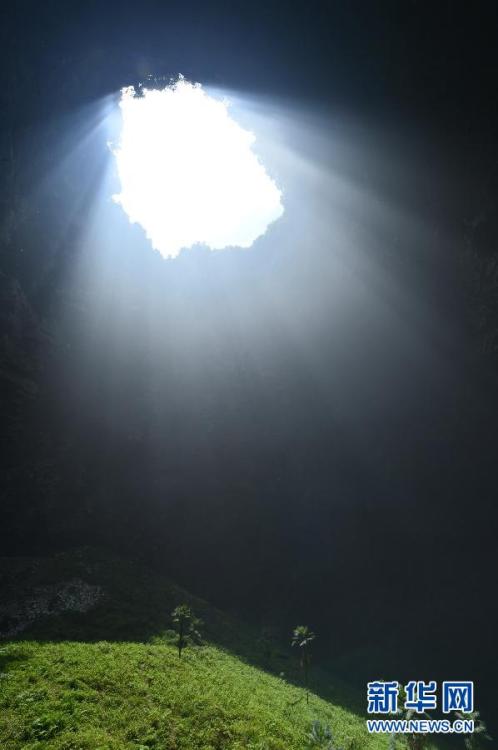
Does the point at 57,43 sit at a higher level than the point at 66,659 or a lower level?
higher

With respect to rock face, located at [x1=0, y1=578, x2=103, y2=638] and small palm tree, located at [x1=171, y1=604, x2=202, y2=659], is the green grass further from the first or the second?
rock face, located at [x1=0, y1=578, x2=103, y2=638]

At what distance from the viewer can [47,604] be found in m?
28.5

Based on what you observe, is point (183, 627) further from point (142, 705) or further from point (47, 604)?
point (142, 705)

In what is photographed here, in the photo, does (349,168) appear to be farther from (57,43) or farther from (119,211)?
(119,211)

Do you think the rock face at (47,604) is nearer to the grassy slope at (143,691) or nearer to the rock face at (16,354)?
the grassy slope at (143,691)

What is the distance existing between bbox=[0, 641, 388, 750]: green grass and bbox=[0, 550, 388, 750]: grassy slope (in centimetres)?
4

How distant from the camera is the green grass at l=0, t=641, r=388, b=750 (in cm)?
1469

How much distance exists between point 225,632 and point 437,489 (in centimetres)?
3025

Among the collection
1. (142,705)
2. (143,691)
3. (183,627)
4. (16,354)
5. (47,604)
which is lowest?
(142,705)

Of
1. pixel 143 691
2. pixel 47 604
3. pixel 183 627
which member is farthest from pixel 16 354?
pixel 143 691

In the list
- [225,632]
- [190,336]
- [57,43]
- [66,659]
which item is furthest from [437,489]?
[57,43]

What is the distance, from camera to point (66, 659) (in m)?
19.5

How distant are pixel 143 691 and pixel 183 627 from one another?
10.2 meters

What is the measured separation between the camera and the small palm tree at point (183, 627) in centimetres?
2464
